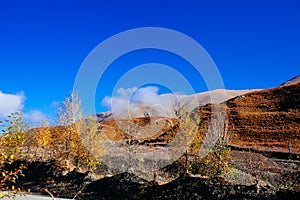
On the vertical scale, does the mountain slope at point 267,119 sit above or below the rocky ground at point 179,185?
above

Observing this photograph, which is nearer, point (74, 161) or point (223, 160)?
point (223, 160)

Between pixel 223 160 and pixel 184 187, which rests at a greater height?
pixel 223 160

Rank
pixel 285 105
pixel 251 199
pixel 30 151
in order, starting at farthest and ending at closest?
pixel 285 105 → pixel 30 151 → pixel 251 199

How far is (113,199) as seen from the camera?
51.3 ft

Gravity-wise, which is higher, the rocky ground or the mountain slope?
the mountain slope

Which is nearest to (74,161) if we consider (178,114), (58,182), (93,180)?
(58,182)

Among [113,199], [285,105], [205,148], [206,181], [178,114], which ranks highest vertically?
[285,105]

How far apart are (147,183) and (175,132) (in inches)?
124

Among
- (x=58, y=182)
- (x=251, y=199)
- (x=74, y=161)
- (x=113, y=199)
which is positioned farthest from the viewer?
(x=74, y=161)

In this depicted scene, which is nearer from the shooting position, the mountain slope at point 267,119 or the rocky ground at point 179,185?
the rocky ground at point 179,185

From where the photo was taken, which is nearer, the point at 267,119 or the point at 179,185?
the point at 179,185

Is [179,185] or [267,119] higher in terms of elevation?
[267,119]

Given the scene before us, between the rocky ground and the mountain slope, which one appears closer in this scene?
the rocky ground

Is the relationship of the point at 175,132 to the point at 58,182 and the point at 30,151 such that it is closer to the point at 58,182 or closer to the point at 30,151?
the point at 58,182
